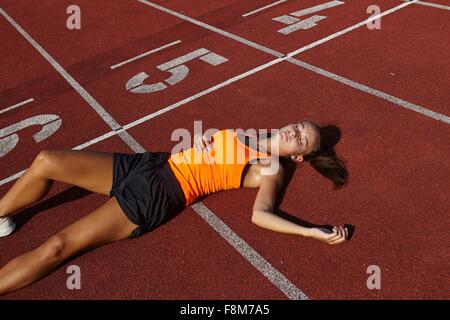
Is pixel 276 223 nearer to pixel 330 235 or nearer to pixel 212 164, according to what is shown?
pixel 330 235

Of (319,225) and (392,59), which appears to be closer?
(319,225)

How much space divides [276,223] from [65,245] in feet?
5.83

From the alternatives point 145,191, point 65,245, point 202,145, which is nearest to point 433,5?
point 202,145

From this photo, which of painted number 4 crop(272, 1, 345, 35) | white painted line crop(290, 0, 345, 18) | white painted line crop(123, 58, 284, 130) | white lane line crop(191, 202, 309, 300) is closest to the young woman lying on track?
white lane line crop(191, 202, 309, 300)

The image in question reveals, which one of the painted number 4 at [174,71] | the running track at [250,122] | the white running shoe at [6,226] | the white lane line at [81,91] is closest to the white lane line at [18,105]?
the running track at [250,122]

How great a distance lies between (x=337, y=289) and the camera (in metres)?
3.64

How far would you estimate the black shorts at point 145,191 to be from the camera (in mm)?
4016

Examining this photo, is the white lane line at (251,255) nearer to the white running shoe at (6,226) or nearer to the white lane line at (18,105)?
the white running shoe at (6,226)

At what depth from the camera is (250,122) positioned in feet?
18.5
